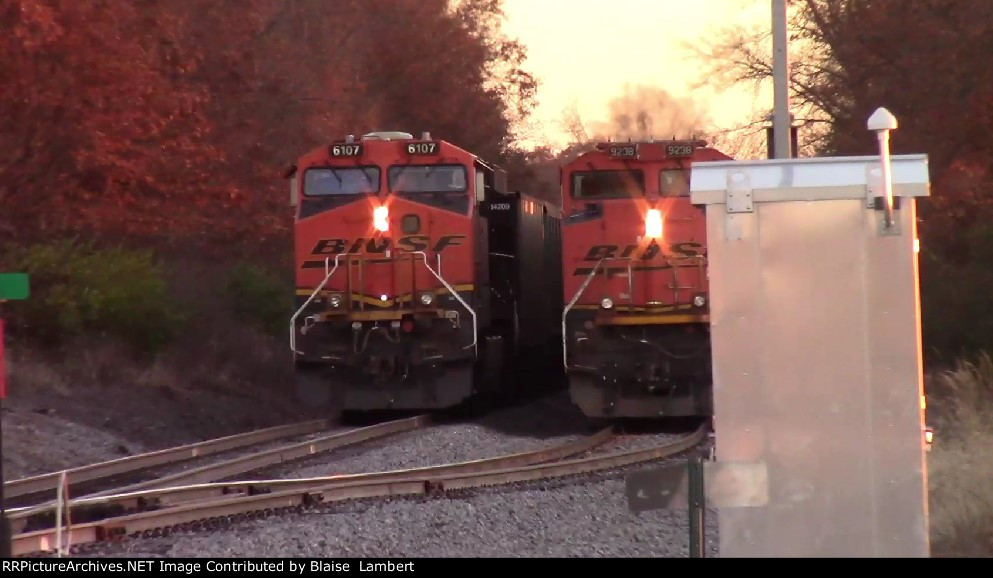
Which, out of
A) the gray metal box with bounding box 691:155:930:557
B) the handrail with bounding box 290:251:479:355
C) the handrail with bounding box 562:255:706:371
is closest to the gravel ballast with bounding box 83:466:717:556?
the gray metal box with bounding box 691:155:930:557

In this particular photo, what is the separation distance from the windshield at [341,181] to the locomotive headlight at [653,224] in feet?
12.1

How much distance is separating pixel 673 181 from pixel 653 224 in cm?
84

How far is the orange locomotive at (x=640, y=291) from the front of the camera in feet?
55.9

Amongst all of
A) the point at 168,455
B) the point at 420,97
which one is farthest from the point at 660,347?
the point at 420,97

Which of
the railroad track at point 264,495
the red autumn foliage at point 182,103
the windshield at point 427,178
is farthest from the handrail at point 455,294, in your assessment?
the red autumn foliage at point 182,103

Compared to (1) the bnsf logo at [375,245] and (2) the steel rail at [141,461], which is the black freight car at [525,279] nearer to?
(1) the bnsf logo at [375,245]

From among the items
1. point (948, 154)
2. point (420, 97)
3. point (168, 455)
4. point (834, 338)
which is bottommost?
point (168, 455)

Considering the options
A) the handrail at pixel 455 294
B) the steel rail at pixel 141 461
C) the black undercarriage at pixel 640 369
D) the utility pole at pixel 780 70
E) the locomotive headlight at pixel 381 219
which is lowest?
the steel rail at pixel 141 461

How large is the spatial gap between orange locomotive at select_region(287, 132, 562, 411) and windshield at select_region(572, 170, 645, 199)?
4.49 feet

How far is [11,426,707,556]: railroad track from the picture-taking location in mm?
8773

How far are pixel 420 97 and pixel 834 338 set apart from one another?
133ft

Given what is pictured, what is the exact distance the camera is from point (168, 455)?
1434 cm
